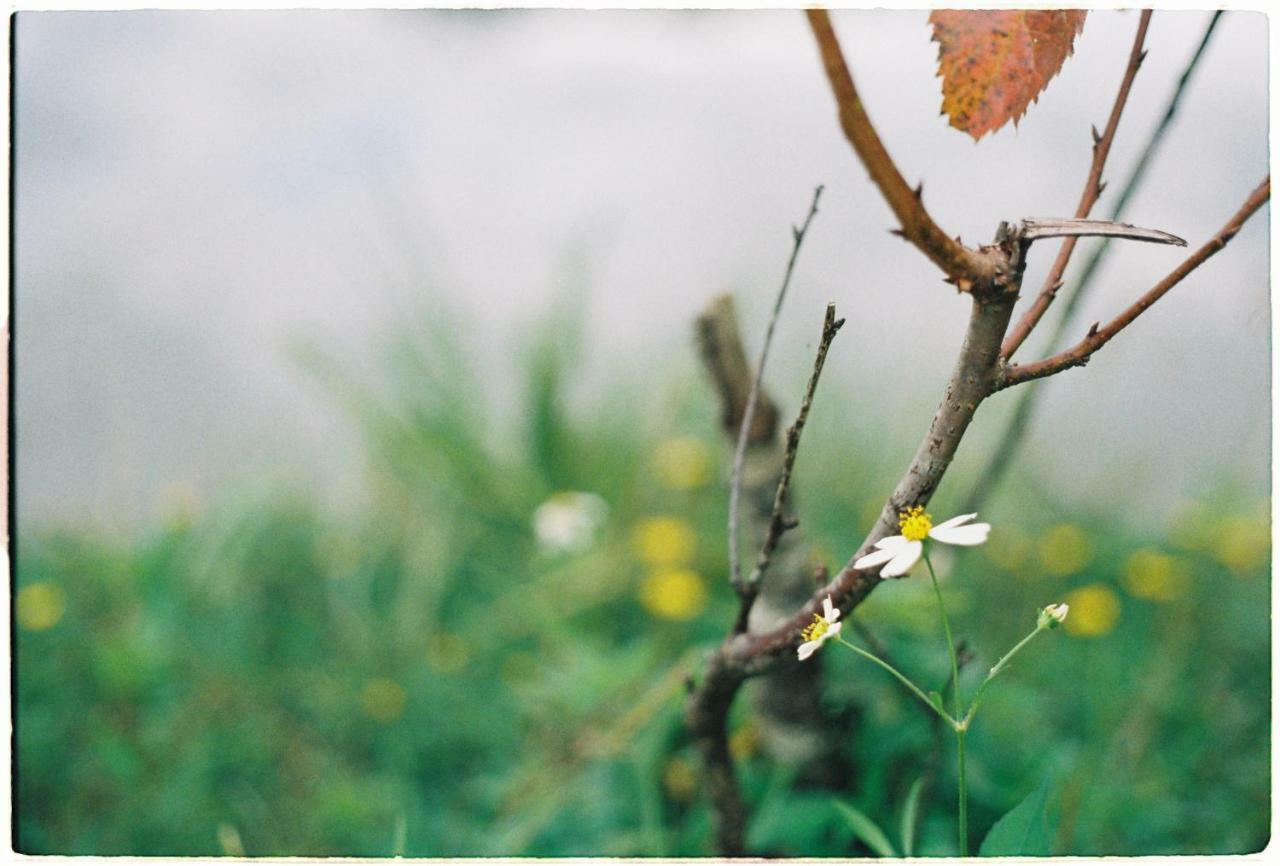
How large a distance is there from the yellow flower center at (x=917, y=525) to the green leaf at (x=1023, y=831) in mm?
147

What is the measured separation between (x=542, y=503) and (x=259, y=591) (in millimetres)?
385

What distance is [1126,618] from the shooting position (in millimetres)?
1129

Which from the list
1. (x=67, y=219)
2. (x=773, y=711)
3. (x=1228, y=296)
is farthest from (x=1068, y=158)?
(x=67, y=219)

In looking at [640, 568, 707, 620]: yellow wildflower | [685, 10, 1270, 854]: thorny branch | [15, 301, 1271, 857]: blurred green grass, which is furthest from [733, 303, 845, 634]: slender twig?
[640, 568, 707, 620]: yellow wildflower

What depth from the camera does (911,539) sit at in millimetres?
401

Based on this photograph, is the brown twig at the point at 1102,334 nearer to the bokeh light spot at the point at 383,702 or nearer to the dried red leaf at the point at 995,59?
the dried red leaf at the point at 995,59

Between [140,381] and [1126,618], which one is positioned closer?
[1126,618]

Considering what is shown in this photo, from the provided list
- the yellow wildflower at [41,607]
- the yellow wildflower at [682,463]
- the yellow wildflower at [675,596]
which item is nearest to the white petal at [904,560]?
the yellow wildflower at [675,596]

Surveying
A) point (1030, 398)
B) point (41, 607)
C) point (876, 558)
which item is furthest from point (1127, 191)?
point (41, 607)

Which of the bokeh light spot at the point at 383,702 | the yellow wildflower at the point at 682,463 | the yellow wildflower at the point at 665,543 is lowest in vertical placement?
the bokeh light spot at the point at 383,702

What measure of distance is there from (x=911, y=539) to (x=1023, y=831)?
17 centimetres

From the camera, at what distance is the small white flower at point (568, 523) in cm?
119

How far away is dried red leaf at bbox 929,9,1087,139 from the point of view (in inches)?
15.9

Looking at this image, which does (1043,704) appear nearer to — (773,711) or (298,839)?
(773,711)
